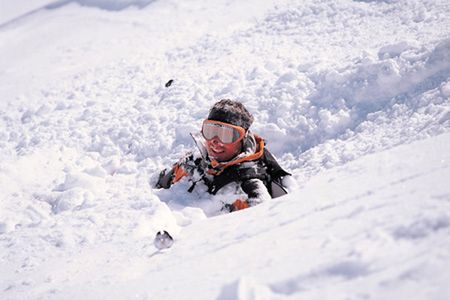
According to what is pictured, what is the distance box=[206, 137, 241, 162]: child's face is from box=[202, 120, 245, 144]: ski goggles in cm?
5

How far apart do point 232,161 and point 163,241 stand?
1.68 meters

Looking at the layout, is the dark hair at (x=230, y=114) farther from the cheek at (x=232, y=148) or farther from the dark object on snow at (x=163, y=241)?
the dark object on snow at (x=163, y=241)

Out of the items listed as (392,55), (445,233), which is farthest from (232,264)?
(392,55)

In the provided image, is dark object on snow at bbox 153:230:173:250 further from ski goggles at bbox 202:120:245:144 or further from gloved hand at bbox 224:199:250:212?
ski goggles at bbox 202:120:245:144

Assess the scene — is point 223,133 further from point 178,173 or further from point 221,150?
point 178,173

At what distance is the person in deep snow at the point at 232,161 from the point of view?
458cm

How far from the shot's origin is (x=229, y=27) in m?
10.9

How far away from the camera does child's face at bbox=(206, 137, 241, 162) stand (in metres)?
4.83

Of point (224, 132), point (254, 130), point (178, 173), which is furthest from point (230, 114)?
point (254, 130)

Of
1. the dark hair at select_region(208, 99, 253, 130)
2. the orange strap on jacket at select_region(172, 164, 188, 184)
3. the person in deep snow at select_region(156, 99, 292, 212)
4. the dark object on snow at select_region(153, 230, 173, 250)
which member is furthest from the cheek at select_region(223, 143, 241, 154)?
the dark object on snow at select_region(153, 230, 173, 250)

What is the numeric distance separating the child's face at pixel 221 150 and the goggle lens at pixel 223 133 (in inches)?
2.1

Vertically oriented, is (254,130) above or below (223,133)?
below

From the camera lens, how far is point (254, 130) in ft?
20.6

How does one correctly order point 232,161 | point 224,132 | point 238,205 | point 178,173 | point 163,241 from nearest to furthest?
point 163,241 → point 238,205 → point 232,161 → point 224,132 → point 178,173
